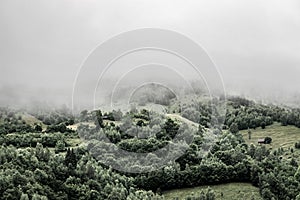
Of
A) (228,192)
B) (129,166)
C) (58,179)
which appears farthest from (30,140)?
(228,192)

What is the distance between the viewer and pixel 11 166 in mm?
131875

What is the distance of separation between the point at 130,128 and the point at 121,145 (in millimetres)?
22035

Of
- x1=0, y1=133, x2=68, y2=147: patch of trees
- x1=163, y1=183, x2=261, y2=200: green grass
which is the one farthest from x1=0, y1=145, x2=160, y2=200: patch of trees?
x1=0, y1=133, x2=68, y2=147: patch of trees

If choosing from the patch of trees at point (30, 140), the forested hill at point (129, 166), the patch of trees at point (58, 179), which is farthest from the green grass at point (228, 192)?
the patch of trees at point (30, 140)

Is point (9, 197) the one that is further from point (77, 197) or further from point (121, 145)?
point (121, 145)

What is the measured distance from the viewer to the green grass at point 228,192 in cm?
14523

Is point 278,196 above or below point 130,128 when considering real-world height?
below

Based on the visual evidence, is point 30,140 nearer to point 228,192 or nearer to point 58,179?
point 58,179

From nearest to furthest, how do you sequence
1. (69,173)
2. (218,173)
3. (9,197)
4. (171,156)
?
(9,197) < (69,173) < (218,173) < (171,156)

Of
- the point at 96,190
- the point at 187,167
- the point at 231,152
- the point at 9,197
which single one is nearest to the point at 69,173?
the point at 96,190

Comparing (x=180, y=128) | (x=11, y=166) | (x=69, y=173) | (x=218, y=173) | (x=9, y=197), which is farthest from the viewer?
(x=180, y=128)

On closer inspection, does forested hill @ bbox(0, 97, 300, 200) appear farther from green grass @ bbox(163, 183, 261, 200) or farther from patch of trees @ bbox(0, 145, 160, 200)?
green grass @ bbox(163, 183, 261, 200)

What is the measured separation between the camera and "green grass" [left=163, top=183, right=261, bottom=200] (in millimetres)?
145225

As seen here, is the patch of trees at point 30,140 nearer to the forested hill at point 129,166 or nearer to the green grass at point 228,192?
the forested hill at point 129,166
